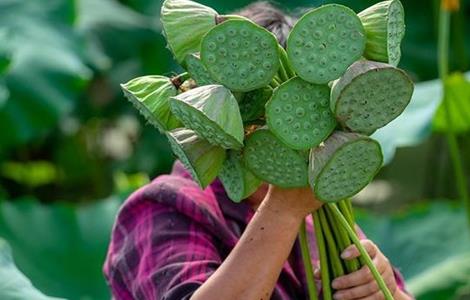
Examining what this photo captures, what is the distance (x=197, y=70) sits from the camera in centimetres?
105

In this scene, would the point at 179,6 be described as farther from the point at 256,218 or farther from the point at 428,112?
the point at 428,112

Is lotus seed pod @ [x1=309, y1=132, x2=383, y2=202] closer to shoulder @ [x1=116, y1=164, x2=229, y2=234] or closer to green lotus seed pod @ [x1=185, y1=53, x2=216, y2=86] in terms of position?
green lotus seed pod @ [x1=185, y1=53, x2=216, y2=86]

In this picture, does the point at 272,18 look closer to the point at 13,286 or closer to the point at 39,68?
the point at 13,286

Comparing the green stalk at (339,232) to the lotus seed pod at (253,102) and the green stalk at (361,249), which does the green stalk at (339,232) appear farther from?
the lotus seed pod at (253,102)

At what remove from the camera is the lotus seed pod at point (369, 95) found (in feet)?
3.28

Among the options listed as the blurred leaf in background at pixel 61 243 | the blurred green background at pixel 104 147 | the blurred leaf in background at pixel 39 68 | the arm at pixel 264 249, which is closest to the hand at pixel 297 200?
the arm at pixel 264 249

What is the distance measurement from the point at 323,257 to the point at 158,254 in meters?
0.21

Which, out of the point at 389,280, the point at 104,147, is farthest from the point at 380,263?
the point at 104,147

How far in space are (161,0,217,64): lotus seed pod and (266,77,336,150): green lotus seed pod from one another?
0.29ft

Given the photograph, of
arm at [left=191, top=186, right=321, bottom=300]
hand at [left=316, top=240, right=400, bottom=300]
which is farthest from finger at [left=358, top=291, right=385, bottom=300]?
arm at [left=191, top=186, right=321, bottom=300]

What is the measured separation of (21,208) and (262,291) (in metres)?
1.27

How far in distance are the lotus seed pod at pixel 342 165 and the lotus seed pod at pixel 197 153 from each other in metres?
0.08

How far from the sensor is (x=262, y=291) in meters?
1.14

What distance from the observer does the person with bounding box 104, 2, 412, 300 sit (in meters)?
1.12
